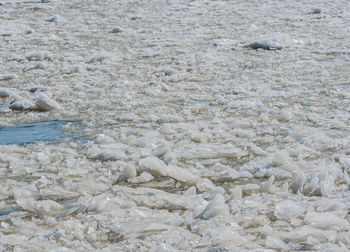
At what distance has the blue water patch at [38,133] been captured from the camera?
12.9 ft

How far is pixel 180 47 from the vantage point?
8.98 m

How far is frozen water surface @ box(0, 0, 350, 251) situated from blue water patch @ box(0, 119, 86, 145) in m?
0.04

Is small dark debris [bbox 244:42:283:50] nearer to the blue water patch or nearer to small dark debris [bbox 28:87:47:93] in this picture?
small dark debris [bbox 28:87:47:93]

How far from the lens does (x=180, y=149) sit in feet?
11.8

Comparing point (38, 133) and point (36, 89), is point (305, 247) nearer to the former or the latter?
point (38, 133)

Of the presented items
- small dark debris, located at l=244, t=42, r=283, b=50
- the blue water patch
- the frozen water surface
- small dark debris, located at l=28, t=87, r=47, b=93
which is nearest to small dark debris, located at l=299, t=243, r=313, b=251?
the frozen water surface

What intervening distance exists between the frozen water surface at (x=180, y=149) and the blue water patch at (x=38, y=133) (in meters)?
0.04

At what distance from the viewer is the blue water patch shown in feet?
12.9

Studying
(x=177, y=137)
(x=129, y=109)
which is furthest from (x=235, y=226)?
(x=129, y=109)

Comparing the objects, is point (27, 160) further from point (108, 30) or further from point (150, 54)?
point (108, 30)

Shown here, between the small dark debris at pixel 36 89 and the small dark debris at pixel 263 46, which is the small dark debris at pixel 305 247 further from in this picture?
the small dark debris at pixel 263 46

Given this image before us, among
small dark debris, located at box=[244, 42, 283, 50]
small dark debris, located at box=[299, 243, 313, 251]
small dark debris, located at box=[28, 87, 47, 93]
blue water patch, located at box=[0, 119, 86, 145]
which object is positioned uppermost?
small dark debris, located at box=[299, 243, 313, 251]

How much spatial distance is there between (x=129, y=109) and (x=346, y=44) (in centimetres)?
575

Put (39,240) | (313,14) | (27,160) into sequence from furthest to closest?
(313,14), (27,160), (39,240)
